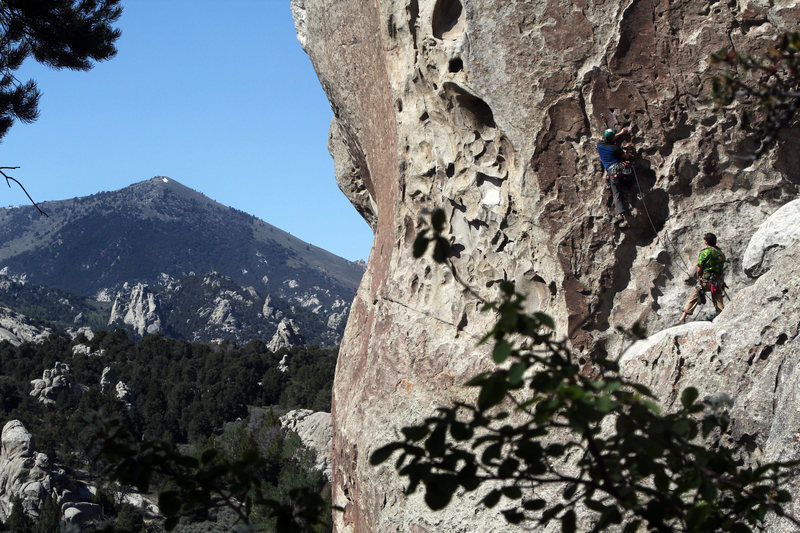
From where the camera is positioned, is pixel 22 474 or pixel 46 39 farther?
pixel 22 474

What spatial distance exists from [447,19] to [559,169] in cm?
238

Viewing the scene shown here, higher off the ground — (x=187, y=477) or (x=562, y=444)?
(x=562, y=444)

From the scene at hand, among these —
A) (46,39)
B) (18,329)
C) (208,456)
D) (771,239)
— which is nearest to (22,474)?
(46,39)

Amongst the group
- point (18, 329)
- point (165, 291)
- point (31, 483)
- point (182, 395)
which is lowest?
point (31, 483)

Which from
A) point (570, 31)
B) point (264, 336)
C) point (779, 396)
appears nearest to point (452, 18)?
point (570, 31)

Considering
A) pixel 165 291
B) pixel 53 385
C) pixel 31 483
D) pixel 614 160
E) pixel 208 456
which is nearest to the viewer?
pixel 208 456

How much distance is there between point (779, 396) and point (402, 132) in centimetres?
586

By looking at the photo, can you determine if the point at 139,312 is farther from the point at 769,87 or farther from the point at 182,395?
the point at 769,87

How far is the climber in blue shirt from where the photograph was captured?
9188mm

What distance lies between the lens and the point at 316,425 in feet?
143

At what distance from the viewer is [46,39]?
984cm

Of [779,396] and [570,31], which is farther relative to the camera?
[570,31]

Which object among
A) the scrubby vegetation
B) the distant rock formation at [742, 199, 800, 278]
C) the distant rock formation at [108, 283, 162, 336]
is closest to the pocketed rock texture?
the distant rock formation at [742, 199, 800, 278]

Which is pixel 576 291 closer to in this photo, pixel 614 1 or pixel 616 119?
pixel 616 119
